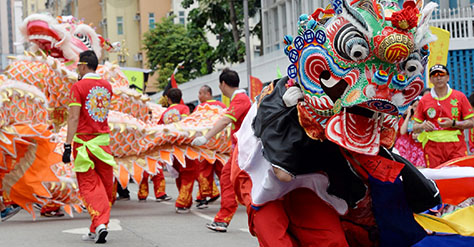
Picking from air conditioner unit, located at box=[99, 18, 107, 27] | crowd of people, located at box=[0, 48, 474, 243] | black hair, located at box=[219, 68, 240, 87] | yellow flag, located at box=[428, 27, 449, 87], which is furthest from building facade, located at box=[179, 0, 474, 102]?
air conditioner unit, located at box=[99, 18, 107, 27]

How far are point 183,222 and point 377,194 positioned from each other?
20.4ft

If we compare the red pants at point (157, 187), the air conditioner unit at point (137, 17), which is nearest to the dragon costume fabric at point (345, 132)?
the red pants at point (157, 187)

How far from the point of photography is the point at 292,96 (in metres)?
4.55

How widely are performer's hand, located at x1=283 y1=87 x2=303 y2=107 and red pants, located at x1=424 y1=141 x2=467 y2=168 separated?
602 cm

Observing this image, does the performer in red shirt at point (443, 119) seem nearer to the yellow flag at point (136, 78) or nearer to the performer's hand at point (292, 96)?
the performer's hand at point (292, 96)

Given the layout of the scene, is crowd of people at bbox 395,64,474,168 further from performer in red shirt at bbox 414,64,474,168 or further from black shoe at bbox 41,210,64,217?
black shoe at bbox 41,210,64,217

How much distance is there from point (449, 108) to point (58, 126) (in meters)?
5.87

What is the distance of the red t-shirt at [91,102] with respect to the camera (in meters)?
8.94

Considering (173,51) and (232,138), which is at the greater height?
(173,51)

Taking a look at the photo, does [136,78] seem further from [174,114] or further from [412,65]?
[412,65]

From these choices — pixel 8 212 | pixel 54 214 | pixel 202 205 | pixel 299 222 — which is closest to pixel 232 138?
pixel 8 212

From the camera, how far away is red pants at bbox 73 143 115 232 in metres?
8.60

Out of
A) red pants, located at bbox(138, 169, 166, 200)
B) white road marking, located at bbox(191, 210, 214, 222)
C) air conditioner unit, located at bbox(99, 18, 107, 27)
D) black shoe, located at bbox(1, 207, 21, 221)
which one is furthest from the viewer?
air conditioner unit, located at bbox(99, 18, 107, 27)

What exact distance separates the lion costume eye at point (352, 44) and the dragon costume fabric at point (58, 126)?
675 cm
